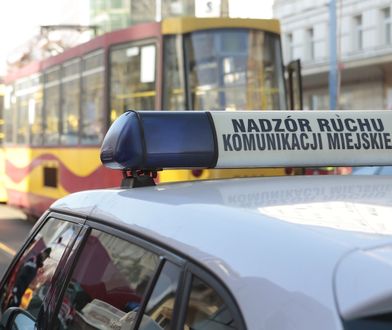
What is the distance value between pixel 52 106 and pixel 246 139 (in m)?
9.87

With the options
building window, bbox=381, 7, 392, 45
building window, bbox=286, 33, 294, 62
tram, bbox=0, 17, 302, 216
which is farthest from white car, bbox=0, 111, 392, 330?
building window, bbox=286, 33, 294, 62

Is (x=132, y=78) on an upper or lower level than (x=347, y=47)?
lower

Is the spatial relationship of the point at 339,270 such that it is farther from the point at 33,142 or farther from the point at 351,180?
the point at 33,142

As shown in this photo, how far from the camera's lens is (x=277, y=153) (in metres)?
2.09

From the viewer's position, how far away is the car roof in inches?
45.0

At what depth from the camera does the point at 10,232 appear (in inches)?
461

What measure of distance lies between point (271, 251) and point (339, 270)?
0.17 metres

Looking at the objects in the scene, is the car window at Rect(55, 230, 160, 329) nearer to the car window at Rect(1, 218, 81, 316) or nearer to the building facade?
the car window at Rect(1, 218, 81, 316)

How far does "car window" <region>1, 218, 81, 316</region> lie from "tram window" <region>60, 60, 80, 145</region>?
7.81 metres

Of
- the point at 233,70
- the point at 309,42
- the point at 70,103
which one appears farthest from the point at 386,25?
the point at 233,70

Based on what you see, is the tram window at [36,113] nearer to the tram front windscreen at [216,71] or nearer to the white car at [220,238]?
the tram front windscreen at [216,71]

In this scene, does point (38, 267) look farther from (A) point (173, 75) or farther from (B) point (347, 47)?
(B) point (347, 47)

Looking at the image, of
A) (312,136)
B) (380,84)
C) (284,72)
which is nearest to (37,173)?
(284,72)

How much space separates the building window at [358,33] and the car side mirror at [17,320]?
30.9m
